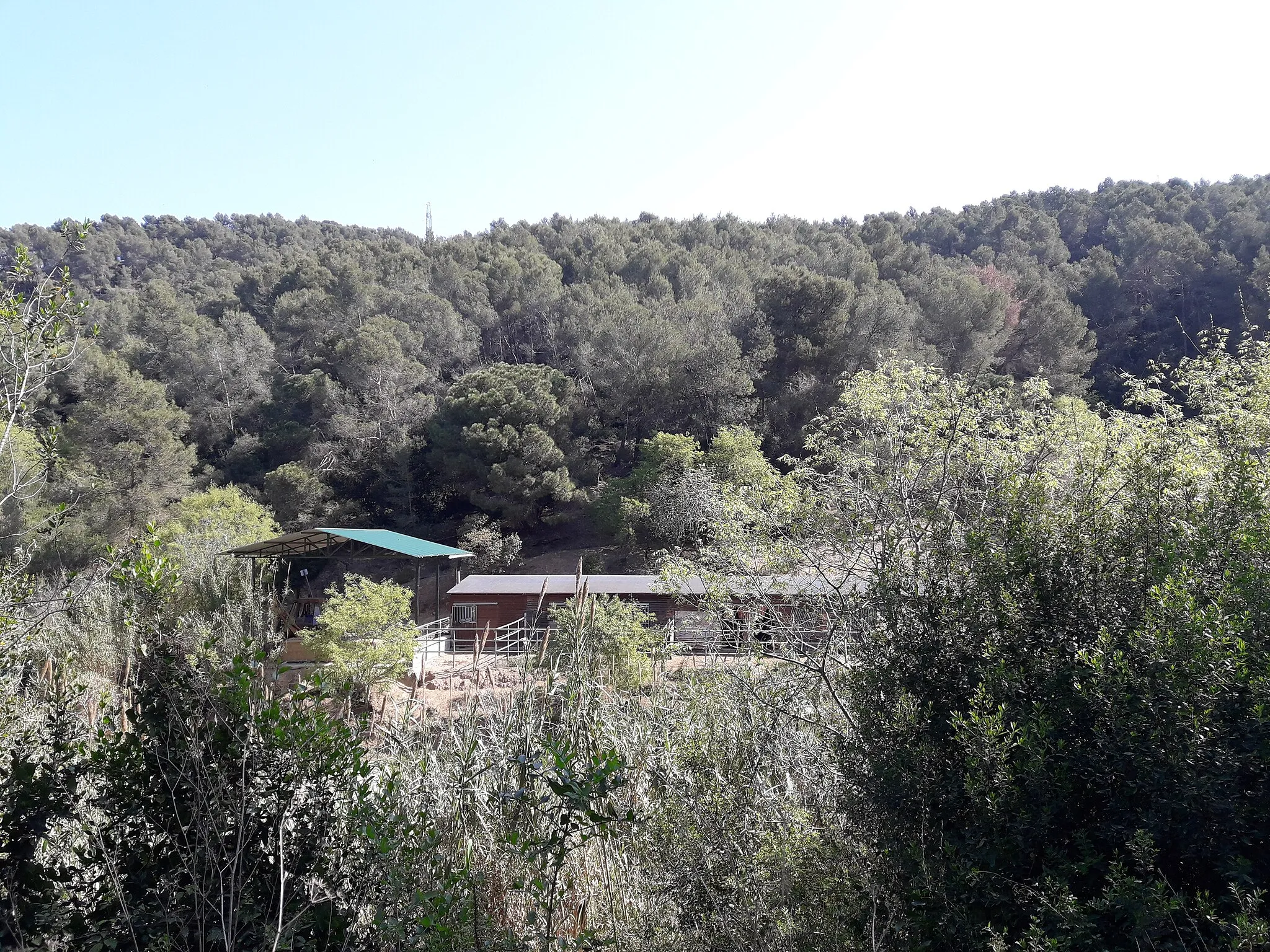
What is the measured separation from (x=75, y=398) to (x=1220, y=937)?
128 ft

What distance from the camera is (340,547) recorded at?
58.3 ft

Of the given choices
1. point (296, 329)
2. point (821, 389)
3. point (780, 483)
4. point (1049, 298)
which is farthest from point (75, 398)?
point (1049, 298)

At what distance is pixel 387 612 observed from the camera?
14.4 m

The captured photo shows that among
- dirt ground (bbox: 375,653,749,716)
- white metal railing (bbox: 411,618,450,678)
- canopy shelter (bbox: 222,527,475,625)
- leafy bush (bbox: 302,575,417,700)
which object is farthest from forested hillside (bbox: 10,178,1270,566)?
leafy bush (bbox: 302,575,417,700)

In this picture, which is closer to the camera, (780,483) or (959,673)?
(959,673)

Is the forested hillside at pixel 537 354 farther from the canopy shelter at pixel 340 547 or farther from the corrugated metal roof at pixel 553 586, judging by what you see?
the canopy shelter at pixel 340 547

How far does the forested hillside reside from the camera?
102ft

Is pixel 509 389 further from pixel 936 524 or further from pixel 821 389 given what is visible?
pixel 936 524

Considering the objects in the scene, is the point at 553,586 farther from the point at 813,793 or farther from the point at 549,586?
the point at 813,793

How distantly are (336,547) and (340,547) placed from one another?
0.35 feet

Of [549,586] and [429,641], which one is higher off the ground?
[549,586]

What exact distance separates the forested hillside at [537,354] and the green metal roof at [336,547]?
1268cm

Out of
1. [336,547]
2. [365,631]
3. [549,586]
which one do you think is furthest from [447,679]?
[549,586]

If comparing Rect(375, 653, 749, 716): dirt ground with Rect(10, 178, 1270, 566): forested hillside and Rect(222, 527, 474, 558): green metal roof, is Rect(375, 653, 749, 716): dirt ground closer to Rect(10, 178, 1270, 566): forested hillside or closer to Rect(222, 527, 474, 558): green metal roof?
Rect(222, 527, 474, 558): green metal roof
